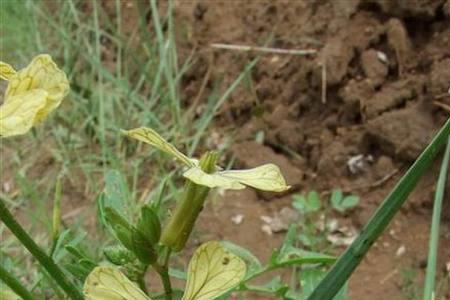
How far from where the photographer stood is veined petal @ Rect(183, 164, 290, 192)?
3.07ft

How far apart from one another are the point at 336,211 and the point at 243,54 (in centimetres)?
61

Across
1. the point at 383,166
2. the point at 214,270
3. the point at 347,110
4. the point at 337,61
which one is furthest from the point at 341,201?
the point at 214,270

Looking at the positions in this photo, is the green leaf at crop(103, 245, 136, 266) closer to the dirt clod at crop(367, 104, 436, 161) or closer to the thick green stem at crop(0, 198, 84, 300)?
the thick green stem at crop(0, 198, 84, 300)

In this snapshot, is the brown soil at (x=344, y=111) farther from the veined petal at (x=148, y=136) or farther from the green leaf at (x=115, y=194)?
the veined petal at (x=148, y=136)

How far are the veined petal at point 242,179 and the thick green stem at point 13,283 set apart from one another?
19 cm

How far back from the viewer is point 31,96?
0.86 metres

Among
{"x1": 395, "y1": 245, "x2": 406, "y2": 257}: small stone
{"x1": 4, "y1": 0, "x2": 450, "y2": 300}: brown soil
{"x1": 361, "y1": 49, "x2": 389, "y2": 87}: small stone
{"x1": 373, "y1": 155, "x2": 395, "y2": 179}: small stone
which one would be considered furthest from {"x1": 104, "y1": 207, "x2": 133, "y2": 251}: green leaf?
{"x1": 361, "y1": 49, "x2": 389, "y2": 87}: small stone

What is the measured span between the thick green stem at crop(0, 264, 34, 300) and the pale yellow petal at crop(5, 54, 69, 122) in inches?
6.8

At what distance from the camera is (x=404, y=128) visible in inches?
84.9

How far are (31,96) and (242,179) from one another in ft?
0.73

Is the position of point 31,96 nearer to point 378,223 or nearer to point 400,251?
point 378,223

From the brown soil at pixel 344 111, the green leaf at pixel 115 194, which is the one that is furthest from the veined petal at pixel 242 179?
the brown soil at pixel 344 111

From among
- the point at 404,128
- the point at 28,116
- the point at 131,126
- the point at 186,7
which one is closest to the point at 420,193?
the point at 404,128

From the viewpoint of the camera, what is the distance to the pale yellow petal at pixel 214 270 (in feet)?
3.13
